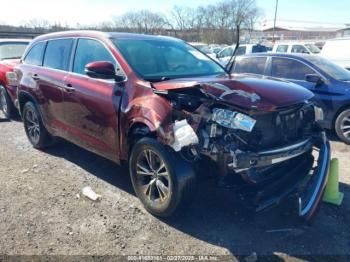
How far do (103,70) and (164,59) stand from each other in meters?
0.91

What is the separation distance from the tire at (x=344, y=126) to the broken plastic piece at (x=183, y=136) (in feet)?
14.2

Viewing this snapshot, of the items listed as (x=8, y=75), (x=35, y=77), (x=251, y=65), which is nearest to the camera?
(x=35, y=77)

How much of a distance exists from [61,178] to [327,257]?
11.3 ft

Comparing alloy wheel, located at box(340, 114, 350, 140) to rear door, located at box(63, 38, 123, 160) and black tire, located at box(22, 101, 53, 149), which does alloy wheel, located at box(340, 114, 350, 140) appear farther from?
black tire, located at box(22, 101, 53, 149)

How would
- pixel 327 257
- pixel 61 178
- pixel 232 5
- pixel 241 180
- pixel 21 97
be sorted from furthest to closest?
pixel 232 5 → pixel 21 97 → pixel 61 178 → pixel 241 180 → pixel 327 257

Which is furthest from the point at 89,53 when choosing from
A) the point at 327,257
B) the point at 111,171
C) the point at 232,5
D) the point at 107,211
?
the point at 232,5

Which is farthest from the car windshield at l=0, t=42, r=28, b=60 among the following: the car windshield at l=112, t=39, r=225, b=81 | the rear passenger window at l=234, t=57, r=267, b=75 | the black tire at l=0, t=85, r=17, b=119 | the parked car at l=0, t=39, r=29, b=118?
the car windshield at l=112, t=39, r=225, b=81

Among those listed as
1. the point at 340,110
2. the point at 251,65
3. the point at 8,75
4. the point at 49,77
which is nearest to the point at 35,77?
the point at 49,77

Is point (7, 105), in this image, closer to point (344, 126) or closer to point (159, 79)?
point (159, 79)

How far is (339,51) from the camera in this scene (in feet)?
36.0

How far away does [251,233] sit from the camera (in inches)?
136

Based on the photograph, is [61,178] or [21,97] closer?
[61,178]

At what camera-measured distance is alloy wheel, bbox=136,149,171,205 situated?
11.7 feet

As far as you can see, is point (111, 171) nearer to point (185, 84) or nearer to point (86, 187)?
point (86, 187)
